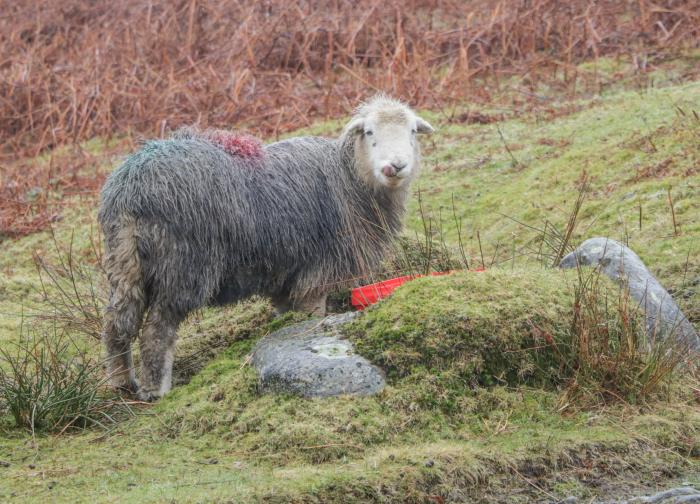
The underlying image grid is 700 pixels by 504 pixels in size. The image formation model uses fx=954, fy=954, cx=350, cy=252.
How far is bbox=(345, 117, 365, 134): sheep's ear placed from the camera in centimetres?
713

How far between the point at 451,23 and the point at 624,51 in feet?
9.58

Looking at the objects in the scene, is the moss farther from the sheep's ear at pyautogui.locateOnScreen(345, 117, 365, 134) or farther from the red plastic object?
the sheep's ear at pyautogui.locateOnScreen(345, 117, 365, 134)

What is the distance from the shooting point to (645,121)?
398 inches

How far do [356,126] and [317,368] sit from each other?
7.65ft

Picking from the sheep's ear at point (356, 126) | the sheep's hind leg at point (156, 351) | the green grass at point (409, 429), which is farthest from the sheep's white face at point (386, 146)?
the sheep's hind leg at point (156, 351)

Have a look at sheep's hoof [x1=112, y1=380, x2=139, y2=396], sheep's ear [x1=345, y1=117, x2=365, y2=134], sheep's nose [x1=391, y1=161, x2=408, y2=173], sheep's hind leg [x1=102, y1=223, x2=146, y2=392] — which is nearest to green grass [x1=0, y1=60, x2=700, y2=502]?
sheep's hoof [x1=112, y1=380, x2=139, y2=396]

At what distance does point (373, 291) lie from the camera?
22.0 ft

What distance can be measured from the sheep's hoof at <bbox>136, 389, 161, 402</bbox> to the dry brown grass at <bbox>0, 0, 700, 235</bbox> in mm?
6081

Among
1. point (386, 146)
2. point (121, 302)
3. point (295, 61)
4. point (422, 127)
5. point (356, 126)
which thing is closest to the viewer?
point (121, 302)

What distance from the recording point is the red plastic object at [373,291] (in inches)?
259

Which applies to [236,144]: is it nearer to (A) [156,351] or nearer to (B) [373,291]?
(B) [373,291]

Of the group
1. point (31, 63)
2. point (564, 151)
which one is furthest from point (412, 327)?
point (31, 63)

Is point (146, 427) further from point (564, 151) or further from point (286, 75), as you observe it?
point (286, 75)

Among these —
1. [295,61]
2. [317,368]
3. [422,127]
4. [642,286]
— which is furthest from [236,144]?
[295,61]
